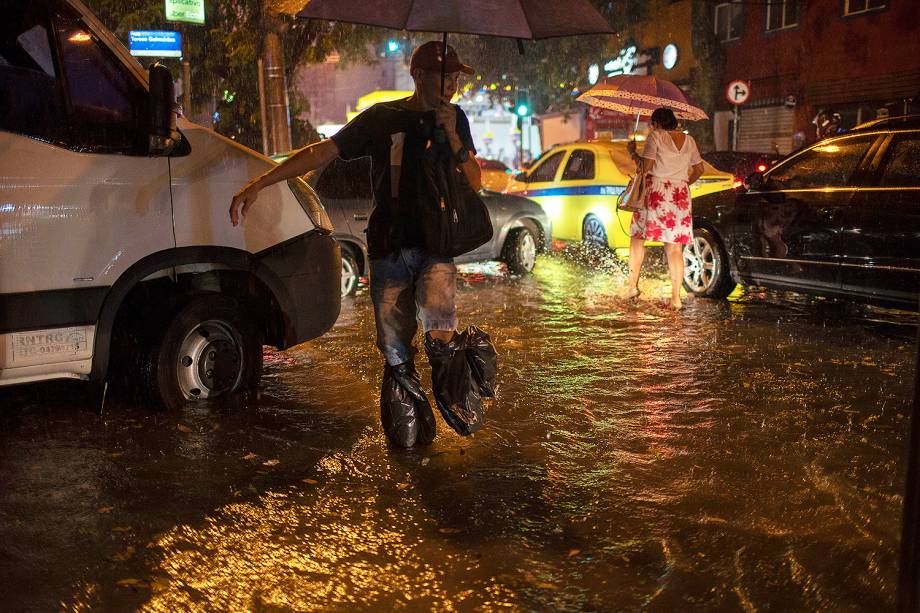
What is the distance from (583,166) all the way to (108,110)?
9.75m

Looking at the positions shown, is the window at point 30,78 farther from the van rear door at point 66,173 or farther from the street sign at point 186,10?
the street sign at point 186,10

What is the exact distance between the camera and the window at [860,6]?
73.5 ft

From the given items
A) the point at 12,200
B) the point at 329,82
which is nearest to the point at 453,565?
the point at 12,200

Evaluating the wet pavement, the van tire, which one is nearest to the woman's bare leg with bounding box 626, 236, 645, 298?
the wet pavement

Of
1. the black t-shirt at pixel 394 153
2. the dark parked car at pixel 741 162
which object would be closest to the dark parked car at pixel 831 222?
the black t-shirt at pixel 394 153

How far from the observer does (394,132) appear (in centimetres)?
445

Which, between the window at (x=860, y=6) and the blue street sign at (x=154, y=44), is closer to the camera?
the blue street sign at (x=154, y=44)

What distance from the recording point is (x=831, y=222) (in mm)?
8086

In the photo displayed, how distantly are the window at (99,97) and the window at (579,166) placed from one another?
941cm

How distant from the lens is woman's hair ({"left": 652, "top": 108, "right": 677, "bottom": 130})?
28.5 ft

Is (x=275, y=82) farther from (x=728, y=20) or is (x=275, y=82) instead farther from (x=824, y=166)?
(x=728, y=20)

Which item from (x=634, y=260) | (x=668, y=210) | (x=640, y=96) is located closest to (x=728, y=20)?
(x=640, y=96)

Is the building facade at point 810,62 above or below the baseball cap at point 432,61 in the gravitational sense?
above

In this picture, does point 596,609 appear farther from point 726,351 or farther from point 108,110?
point 726,351
